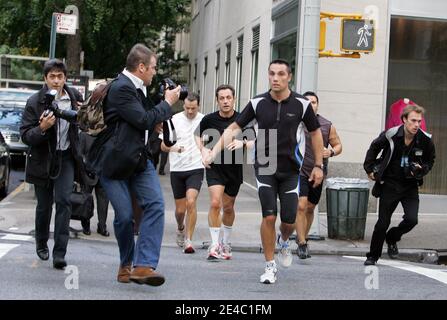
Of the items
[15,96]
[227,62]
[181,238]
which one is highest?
[227,62]

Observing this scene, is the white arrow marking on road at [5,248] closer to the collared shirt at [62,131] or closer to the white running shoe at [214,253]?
the collared shirt at [62,131]

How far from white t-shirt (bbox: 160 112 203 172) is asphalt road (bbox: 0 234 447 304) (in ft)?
3.69

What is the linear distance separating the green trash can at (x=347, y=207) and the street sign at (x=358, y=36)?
6.58 feet

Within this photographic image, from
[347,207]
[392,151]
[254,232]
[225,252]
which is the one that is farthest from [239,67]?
Result: [392,151]

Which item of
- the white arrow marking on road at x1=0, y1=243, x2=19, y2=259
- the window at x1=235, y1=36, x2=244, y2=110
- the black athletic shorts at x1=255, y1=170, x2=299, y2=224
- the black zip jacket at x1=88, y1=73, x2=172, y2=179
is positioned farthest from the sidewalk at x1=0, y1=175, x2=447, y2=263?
the window at x1=235, y1=36, x2=244, y2=110

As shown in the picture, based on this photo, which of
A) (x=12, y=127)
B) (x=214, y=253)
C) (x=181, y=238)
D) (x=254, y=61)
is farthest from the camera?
(x=12, y=127)

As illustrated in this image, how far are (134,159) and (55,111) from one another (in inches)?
45.7

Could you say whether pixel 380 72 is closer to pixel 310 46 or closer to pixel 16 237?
pixel 310 46

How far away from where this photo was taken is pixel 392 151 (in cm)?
871

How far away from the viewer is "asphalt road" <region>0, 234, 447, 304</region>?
6.54m

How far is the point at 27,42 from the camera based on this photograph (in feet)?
100

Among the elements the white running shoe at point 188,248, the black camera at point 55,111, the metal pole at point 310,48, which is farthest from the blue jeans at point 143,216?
the metal pole at point 310,48

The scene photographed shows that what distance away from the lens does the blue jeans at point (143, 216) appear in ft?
21.5

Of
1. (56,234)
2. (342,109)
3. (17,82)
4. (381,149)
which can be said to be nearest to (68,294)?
(56,234)
